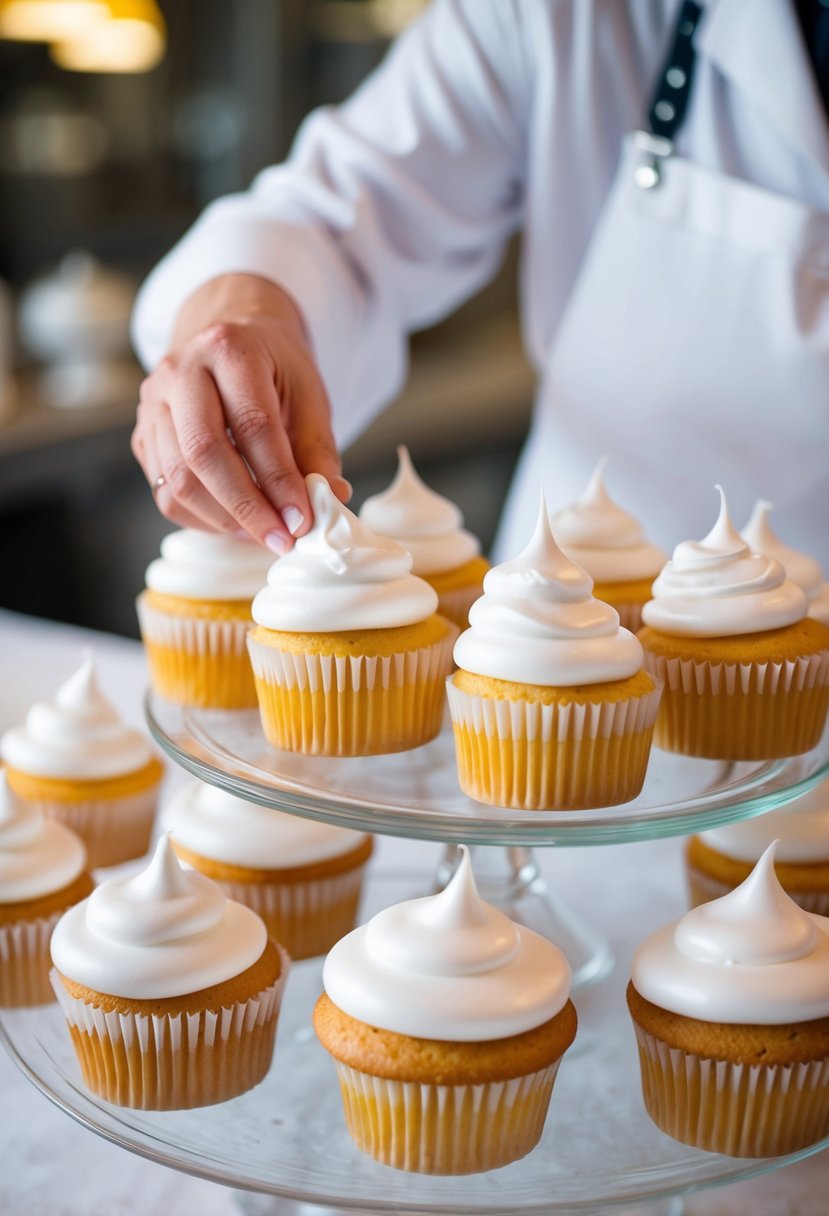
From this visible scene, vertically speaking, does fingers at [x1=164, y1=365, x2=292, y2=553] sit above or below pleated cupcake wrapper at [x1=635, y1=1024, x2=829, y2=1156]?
above

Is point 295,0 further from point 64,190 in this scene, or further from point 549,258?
point 549,258

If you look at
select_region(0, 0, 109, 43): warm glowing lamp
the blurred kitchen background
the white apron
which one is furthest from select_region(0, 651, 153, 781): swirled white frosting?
select_region(0, 0, 109, 43): warm glowing lamp

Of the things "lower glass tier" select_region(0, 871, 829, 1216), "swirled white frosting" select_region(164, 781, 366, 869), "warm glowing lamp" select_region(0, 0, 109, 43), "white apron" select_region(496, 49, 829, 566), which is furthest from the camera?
"warm glowing lamp" select_region(0, 0, 109, 43)

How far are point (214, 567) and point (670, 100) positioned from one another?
0.76 metres

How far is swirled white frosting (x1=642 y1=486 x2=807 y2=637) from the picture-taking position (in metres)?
1.04

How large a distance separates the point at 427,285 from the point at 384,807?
108 cm

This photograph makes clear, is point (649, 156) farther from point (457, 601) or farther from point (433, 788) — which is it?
point (433, 788)

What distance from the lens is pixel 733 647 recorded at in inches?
41.4

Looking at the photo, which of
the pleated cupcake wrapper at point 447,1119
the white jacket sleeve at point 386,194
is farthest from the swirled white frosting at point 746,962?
the white jacket sleeve at point 386,194

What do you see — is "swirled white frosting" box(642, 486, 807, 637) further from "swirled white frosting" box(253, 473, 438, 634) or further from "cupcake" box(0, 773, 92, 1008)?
"cupcake" box(0, 773, 92, 1008)

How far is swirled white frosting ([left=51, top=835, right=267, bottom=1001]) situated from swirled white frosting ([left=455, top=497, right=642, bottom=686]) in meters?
0.26

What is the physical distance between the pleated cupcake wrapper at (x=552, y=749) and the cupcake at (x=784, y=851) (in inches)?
6.4

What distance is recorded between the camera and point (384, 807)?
0.88 m

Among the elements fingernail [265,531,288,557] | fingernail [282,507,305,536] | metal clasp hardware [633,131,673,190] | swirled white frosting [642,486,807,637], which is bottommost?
swirled white frosting [642,486,807,637]
